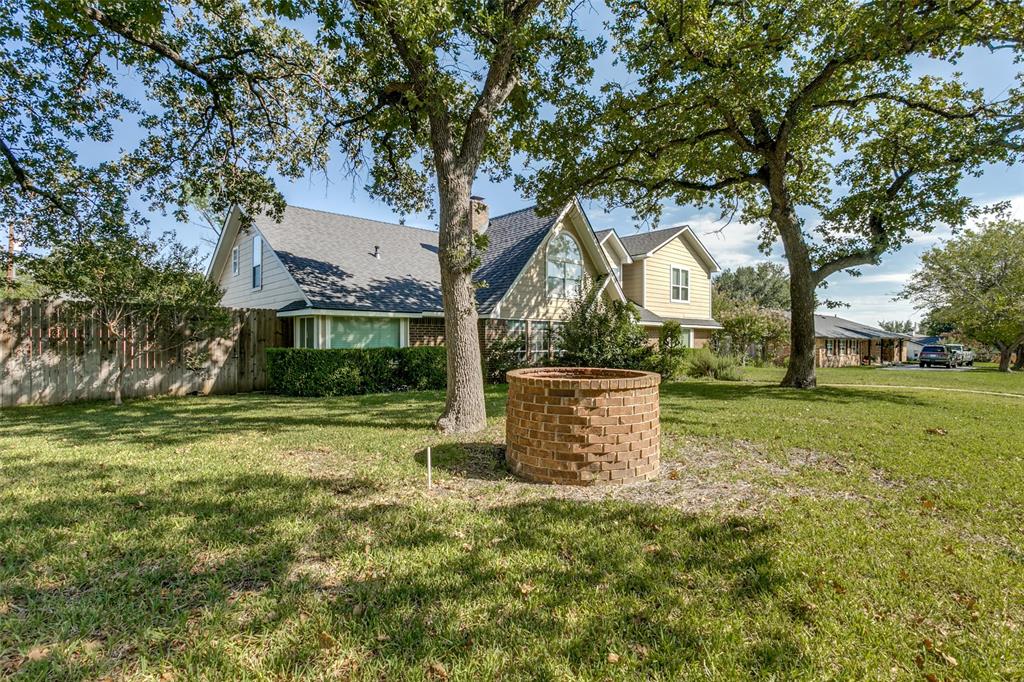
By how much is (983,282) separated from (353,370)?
41186mm

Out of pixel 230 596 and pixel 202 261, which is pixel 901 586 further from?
pixel 202 261

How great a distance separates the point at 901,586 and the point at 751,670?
1.48m

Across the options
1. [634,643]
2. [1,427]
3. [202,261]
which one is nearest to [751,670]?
[634,643]

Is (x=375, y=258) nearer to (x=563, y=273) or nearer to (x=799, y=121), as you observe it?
(x=563, y=273)

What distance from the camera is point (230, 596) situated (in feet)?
9.00

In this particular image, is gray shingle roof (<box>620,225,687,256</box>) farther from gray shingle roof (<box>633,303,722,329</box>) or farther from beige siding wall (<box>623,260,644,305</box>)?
gray shingle roof (<box>633,303,722,329</box>)

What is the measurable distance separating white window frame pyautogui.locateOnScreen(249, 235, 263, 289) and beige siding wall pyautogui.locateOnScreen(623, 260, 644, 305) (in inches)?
610

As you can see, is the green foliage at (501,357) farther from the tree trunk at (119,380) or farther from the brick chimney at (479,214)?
the tree trunk at (119,380)

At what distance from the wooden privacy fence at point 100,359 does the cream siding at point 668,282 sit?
16323 mm

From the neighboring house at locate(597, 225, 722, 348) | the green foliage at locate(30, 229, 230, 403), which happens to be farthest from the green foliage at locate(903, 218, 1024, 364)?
the green foliage at locate(30, 229, 230, 403)

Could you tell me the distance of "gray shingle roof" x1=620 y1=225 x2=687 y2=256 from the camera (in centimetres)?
2241

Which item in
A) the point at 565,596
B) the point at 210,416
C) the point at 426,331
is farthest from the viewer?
the point at 426,331

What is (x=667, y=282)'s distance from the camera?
23000 mm

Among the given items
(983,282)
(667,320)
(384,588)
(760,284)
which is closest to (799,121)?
(667,320)
